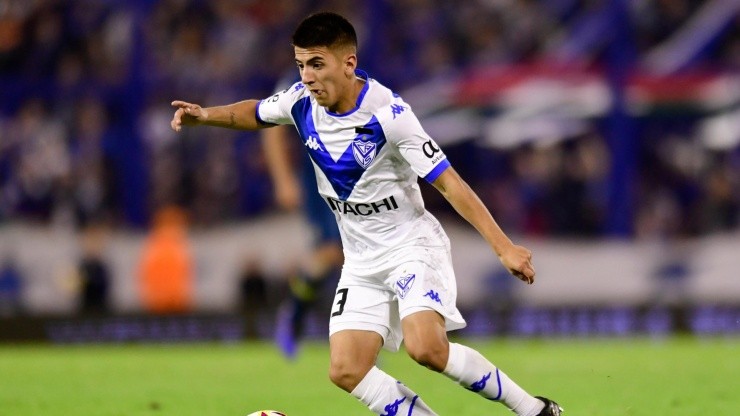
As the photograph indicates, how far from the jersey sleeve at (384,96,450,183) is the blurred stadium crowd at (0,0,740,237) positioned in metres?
8.57

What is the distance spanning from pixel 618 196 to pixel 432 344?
9864 millimetres

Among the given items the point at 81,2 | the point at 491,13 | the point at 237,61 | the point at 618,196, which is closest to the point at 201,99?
the point at 237,61

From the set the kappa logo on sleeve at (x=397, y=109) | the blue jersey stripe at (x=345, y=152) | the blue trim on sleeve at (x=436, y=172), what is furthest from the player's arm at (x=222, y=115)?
the blue trim on sleeve at (x=436, y=172)

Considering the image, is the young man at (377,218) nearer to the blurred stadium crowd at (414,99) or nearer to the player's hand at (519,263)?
the player's hand at (519,263)

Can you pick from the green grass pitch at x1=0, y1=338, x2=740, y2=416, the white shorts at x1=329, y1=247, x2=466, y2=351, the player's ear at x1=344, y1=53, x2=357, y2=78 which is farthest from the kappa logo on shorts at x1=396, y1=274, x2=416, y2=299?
the green grass pitch at x1=0, y1=338, x2=740, y2=416

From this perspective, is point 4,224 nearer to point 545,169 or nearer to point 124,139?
point 124,139

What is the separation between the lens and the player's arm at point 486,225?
18.3 ft

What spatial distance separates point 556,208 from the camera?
1555 cm

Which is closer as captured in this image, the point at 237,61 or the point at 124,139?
the point at 124,139

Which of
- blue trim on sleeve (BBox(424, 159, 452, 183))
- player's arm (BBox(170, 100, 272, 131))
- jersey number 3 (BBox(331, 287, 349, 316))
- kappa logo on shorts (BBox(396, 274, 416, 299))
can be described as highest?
player's arm (BBox(170, 100, 272, 131))

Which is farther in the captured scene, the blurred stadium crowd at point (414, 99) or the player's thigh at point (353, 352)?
the blurred stadium crowd at point (414, 99)

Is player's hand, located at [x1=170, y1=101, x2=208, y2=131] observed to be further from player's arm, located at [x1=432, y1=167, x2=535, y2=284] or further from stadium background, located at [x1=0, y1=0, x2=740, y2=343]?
stadium background, located at [x1=0, y1=0, x2=740, y2=343]

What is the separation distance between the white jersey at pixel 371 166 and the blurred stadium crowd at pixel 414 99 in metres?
8.31

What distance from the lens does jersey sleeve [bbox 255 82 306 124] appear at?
255 inches
